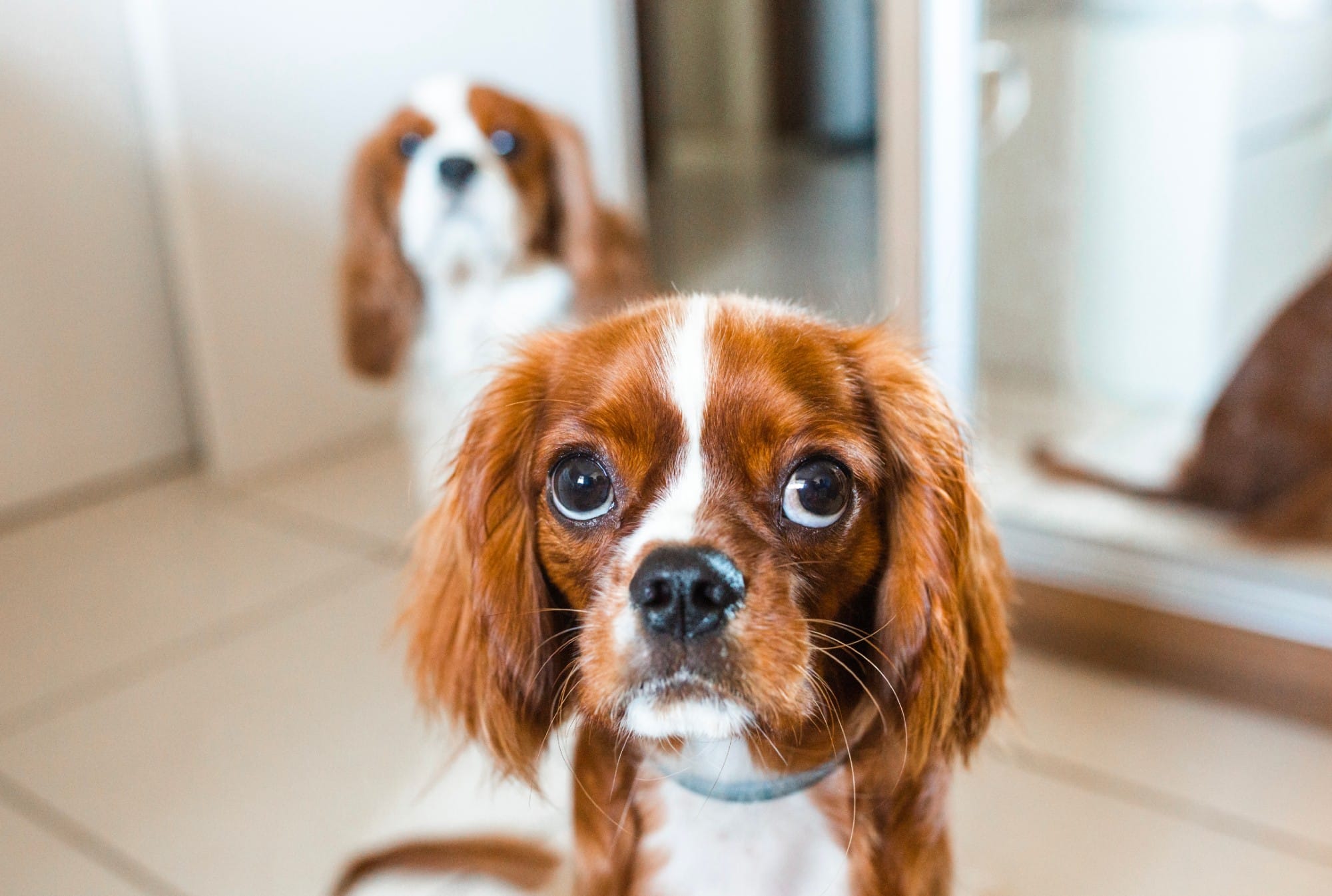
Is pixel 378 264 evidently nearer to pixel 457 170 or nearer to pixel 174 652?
pixel 457 170

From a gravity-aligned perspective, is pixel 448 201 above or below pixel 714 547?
above

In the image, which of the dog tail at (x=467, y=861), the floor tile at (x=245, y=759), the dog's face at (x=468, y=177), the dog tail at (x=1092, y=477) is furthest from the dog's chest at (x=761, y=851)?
the dog tail at (x=1092, y=477)

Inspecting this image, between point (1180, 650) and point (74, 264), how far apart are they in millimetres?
1691

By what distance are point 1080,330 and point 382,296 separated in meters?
1.22

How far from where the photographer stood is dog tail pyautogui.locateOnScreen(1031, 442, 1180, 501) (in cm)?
177

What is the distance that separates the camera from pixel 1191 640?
1433 millimetres

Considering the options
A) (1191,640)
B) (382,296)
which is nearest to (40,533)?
(382,296)

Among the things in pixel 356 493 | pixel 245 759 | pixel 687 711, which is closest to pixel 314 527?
pixel 356 493

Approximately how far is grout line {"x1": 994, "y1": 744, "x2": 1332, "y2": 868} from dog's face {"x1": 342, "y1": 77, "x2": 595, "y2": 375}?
84 cm

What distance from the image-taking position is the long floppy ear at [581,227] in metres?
1.61

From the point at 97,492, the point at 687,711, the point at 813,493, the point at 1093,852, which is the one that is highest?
the point at 813,493

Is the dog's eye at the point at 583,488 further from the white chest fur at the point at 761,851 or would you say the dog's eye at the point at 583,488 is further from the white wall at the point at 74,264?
the white wall at the point at 74,264

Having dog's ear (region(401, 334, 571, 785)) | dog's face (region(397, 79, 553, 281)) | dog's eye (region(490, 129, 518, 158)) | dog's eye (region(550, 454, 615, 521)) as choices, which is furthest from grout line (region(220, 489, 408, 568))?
dog's eye (region(550, 454, 615, 521))

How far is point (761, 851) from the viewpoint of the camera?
828 mm
